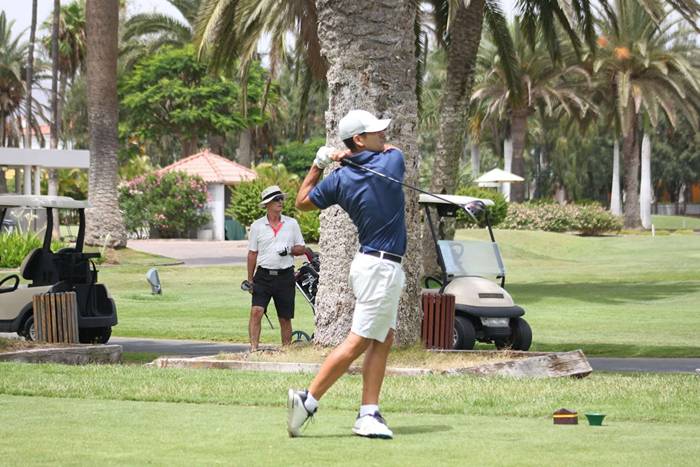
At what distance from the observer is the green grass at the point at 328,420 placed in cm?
696

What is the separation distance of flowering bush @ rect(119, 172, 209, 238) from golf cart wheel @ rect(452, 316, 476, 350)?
4309cm

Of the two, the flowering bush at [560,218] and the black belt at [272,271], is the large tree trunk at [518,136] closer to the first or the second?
the flowering bush at [560,218]

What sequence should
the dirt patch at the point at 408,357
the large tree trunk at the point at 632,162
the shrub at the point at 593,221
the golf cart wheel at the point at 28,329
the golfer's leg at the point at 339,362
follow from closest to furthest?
the golfer's leg at the point at 339,362, the dirt patch at the point at 408,357, the golf cart wheel at the point at 28,329, the shrub at the point at 593,221, the large tree trunk at the point at 632,162

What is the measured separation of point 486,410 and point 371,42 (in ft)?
17.0

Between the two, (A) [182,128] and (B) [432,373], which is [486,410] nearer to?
(B) [432,373]

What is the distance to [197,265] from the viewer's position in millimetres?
39688

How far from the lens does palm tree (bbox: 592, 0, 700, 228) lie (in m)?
59.7

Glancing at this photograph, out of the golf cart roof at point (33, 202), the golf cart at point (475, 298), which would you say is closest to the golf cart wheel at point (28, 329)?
the golf cart roof at point (33, 202)

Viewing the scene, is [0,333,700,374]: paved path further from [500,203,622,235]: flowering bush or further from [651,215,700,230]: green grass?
[651,215,700,230]: green grass

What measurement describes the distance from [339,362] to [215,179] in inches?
2115

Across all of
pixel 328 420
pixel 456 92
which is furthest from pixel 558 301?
pixel 328 420

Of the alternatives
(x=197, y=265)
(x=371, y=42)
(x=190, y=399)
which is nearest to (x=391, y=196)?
(x=190, y=399)

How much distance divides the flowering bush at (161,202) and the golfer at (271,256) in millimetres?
43334

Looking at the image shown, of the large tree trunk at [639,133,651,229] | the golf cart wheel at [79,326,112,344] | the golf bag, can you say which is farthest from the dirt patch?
the large tree trunk at [639,133,651,229]
